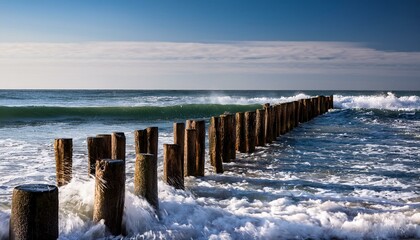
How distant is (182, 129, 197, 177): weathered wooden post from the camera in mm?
7520

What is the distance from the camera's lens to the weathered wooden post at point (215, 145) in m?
8.45

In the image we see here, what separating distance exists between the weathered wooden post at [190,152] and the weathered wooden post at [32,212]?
3907 millimetres

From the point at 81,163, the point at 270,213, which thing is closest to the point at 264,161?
the point at 81,163

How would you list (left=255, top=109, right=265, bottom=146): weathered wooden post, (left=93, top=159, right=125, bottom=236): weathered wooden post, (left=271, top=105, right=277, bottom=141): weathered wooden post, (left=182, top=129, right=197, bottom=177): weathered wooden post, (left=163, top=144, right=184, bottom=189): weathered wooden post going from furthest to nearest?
(left=271, top=105, right=277, bottom=141): weathered wooden post → (left=255, top=109, right=265, bottom=146): weathered wooden post → (left=182, top=129, right=197, bottom=177): weathered wooden post → (left=163, top=144, right=184, bottom=189): weathered wooden post → (left=93, top=159, right=125, bottom=236): weathered wooden post

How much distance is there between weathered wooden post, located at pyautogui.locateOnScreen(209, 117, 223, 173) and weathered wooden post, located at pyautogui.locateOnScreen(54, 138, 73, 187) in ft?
9.76

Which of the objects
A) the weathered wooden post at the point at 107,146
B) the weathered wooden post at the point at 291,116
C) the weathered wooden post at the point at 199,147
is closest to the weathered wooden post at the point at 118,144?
the weathered wooden post at the point at 107,146

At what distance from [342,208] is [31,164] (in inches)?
232

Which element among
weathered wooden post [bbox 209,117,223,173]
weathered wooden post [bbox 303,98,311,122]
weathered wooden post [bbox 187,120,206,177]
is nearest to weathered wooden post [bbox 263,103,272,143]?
weathered wooden post [bbox 209,117,223,173]

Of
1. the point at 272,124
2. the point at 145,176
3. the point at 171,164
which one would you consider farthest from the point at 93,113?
the point at 145,176

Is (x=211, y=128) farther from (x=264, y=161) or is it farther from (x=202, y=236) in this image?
(x=202, y=236)

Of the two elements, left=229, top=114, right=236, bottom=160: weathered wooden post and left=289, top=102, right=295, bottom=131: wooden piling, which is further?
left=289, top=102, right=295, bottom=131: wooden piling

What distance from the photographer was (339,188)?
7.16 m

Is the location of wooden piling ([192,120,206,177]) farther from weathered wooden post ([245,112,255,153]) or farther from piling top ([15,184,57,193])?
piling top ([15,184,57,193])

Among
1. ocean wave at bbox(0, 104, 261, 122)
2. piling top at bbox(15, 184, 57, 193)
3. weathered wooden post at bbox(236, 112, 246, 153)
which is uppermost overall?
piling top at bbox(15, 184, 57, 193)
